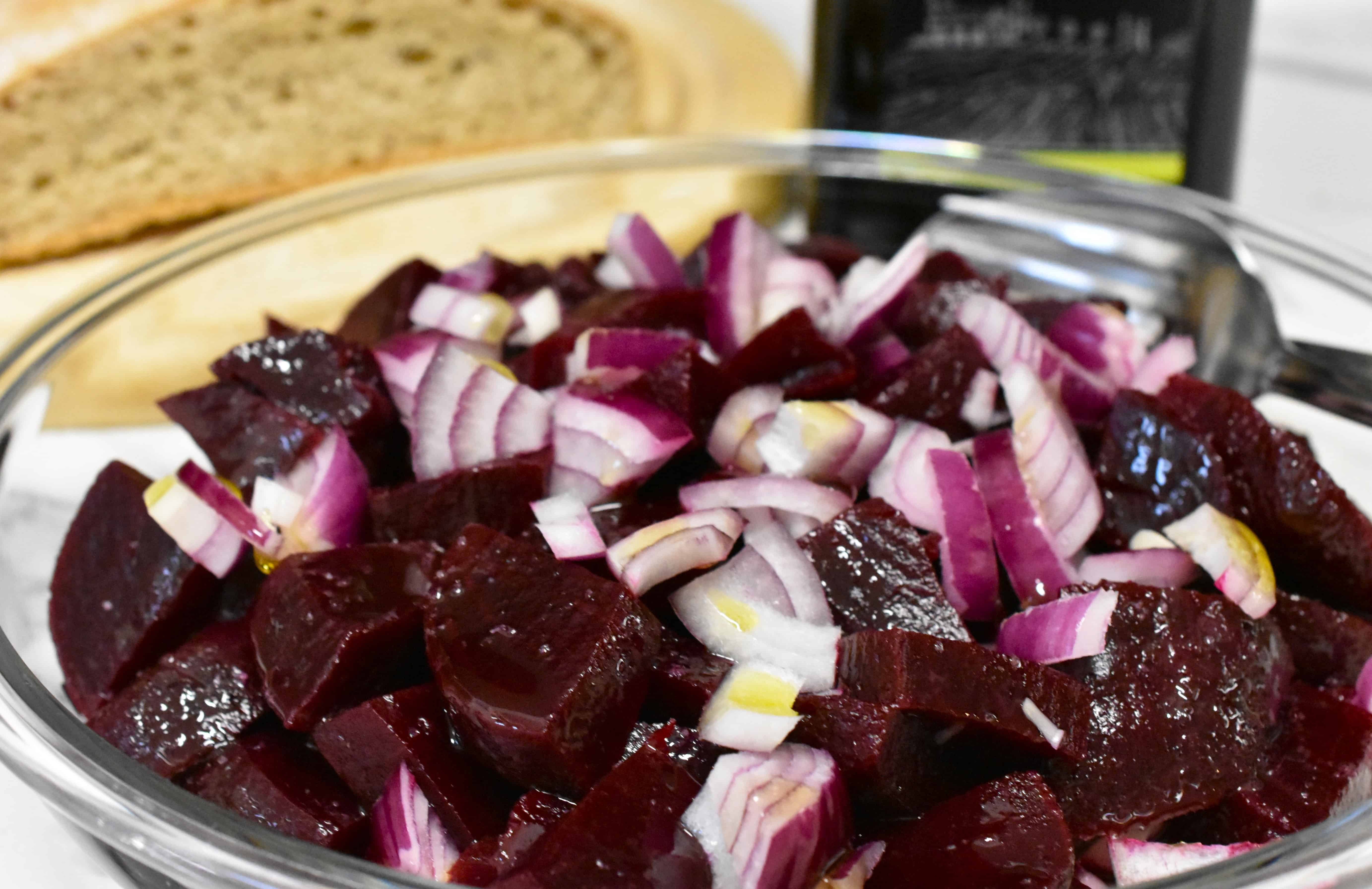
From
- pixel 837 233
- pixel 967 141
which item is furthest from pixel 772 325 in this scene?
pixel 967 141

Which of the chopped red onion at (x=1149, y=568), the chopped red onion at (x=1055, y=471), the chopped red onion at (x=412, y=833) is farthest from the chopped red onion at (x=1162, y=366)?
the chopped red onion at (x=412, y=833)

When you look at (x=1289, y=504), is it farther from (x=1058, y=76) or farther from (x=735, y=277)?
(x=1058, y=76)

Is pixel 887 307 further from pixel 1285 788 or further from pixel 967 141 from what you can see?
pixel 967 141

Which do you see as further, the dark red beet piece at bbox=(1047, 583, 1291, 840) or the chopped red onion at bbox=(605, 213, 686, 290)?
the chopped red onion at bbox=(605, 213, 686, 290)

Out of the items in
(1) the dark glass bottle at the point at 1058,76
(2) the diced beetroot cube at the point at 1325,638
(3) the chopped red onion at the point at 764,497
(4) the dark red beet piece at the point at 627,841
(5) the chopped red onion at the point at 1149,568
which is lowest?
(2) the diced beetroot cube at the point at 1325,638

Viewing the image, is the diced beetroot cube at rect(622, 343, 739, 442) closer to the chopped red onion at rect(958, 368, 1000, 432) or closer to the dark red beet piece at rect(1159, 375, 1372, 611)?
the chopped red onion at rect(958, 368, 1000, 432)

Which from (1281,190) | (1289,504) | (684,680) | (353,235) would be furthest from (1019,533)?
(1281,190)

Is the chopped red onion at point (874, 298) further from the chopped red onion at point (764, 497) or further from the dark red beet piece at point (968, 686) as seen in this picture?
the dark red beet piece at point (968, 686)

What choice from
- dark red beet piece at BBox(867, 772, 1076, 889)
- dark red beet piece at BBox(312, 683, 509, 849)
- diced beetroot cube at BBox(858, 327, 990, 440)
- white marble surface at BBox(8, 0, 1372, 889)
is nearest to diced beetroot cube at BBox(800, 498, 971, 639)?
dark red beet piece at BBox(867, 772, 1076, 889)
